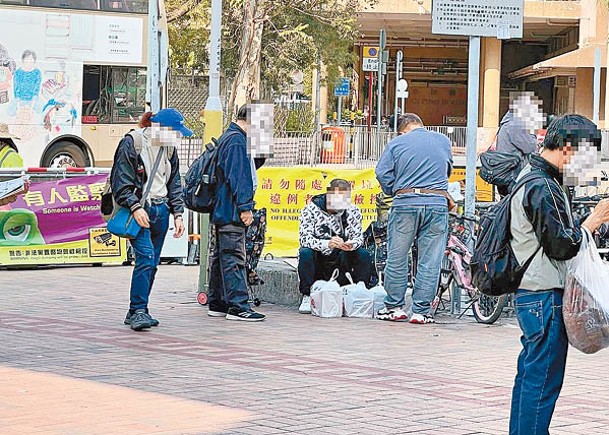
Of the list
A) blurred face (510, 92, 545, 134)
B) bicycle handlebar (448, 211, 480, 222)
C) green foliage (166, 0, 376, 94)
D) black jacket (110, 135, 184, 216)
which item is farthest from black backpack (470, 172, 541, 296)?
green foliage (166, 0, 376, 94)

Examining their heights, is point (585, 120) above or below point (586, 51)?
below

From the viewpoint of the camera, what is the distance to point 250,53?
3125cm

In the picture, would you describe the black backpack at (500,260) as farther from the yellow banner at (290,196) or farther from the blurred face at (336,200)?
the yellow banner at (290,196)

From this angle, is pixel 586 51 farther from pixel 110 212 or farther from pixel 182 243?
pixel 110 212

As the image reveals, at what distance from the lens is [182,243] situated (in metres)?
15.3

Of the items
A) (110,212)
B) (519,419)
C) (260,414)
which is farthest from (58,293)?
(519,419)

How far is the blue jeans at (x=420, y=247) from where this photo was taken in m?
10.4

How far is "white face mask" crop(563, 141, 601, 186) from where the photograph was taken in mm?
4996

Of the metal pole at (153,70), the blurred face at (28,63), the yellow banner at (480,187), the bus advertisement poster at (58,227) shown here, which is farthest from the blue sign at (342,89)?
the bus advertisement poster at (58,227)

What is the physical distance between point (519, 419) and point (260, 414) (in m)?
1.89

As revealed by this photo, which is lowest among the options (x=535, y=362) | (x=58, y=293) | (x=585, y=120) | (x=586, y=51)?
(x=58, y=293)

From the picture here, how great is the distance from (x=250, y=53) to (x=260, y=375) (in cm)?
2418

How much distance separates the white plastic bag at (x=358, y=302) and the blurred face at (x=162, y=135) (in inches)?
92.0

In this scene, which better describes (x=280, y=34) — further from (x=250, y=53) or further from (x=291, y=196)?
(x=291, y=196)
